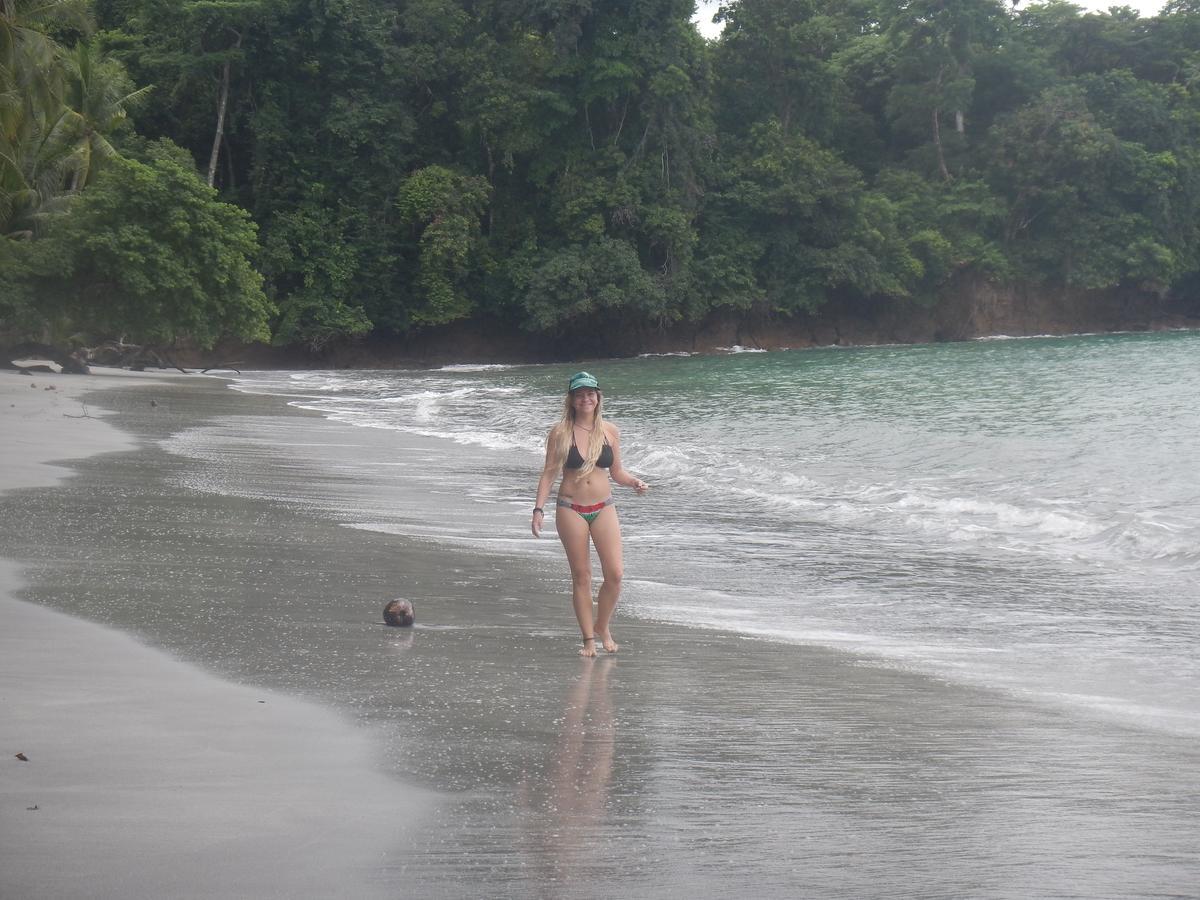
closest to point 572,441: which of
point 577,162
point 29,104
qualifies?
point 29,104

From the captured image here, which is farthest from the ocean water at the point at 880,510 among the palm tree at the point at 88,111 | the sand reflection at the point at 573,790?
the palm tree at the point at 88,111

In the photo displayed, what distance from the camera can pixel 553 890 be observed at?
328cm

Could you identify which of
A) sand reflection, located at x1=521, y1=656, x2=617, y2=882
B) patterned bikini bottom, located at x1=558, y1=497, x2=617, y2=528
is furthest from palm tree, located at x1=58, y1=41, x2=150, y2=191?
sand reflection, located at x1=521, y1=656, x2=617, y2=882

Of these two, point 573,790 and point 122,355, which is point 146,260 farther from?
point 573,790

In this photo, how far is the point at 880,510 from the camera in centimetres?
1169

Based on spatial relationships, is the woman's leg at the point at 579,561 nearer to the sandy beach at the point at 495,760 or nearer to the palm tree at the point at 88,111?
the sandy beach at the point at 495,760

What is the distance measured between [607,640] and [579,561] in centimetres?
39

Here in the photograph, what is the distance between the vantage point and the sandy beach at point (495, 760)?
337cm

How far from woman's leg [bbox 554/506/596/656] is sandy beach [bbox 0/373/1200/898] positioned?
0.62ft

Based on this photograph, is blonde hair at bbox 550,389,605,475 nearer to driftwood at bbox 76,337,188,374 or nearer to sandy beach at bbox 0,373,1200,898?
sandy beach at bbox 0,373,1200,898

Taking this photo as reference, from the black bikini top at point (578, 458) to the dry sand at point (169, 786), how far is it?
75.5 inches

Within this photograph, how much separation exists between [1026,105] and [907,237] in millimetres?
7795

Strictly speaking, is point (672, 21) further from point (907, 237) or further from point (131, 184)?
point (131, 184)

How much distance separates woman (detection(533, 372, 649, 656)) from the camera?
20.0ft
